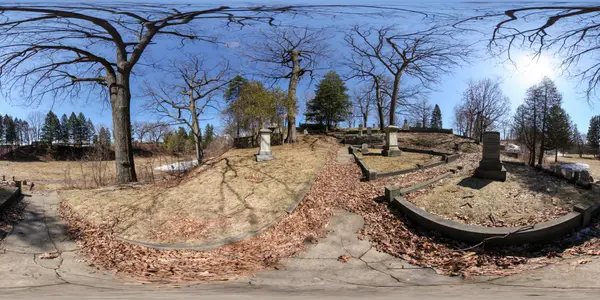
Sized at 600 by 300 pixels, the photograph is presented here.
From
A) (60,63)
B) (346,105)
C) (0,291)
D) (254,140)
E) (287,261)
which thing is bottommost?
(287,261)

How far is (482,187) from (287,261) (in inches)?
214

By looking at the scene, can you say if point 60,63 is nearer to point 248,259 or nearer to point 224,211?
point 224,211

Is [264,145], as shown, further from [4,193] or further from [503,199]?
[503,199]

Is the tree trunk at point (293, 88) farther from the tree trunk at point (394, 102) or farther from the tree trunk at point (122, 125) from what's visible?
the tree trunk at point (122, 125)

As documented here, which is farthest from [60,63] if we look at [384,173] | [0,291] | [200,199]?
[384,173]

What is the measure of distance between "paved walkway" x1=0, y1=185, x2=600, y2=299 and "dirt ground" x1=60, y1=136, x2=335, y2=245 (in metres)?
1.12

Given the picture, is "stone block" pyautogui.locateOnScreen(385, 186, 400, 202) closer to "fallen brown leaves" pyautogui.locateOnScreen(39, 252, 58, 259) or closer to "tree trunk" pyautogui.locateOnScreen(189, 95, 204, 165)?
"fallen brown leaves" pyautogui.locateOnScreen(39, 252, 58, 259)

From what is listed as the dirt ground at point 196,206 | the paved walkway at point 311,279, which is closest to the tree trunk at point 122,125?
the dirt ground at point 196,206

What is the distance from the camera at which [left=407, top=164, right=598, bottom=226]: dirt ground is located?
4832mm

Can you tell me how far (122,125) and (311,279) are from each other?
731cm

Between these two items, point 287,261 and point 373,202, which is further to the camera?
point 373,202

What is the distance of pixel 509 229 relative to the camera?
4.03 metres

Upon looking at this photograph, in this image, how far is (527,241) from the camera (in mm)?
3967

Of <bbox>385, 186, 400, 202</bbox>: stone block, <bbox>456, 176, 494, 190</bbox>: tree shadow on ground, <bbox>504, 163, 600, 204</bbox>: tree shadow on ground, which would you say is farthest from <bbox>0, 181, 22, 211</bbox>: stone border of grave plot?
<bbox>504, 163, 600, 204</bbox>: tree shadow on ground
